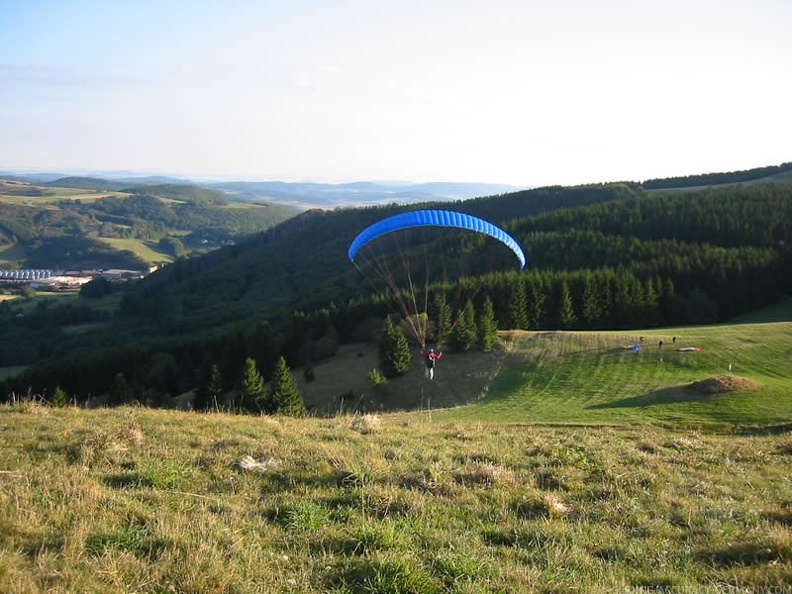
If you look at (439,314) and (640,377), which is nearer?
(640,377)

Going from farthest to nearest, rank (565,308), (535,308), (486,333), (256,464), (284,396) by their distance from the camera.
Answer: (535,308) < (565,308) < (486,333) < (284,396) < (256,464)

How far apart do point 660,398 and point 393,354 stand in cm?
2077

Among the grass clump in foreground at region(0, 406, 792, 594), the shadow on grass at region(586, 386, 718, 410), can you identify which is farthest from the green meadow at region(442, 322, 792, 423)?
the grass clump in foreground at region(0, 406, 792, 594)

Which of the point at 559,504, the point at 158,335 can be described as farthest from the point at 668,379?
the point at 158,335

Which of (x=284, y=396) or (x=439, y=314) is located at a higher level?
(x=439, y=314)

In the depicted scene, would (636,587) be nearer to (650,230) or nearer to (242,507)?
(242,507)

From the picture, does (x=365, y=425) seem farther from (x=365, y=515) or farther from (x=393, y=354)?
(x=393, y=354)

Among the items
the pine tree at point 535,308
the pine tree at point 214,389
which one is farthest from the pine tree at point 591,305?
the pine tree at point 214,389

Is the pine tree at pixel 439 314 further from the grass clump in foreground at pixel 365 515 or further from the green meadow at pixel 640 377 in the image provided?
the grass clump in foreground at pixel 365 515

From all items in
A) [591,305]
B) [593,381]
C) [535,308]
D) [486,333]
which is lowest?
[593,381]

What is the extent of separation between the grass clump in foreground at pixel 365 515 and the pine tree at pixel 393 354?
33.3 meters

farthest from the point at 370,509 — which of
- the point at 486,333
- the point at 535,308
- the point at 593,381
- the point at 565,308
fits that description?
the point at 565,308

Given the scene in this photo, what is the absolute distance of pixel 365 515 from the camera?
575cm

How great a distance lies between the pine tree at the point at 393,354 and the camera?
4319 cm
